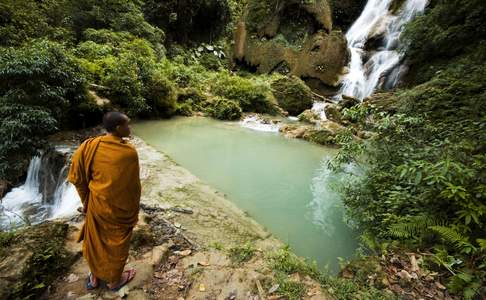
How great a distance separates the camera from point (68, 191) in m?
5.46

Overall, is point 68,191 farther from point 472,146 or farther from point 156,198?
point 472,146

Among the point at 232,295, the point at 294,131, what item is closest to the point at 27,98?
the point at 232,295

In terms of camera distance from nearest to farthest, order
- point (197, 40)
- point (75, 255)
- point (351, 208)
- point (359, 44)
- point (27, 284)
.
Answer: point (27, 284) < point (75, 255) < point (351, 208) < point (359, 44) < point (197, 40)

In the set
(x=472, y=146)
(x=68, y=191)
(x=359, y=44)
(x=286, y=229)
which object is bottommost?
(x=68, y=191)

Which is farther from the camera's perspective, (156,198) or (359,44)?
(359,44)

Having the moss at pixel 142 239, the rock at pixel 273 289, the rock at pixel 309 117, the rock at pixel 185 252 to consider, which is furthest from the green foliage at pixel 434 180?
the rock at pixel 309 117

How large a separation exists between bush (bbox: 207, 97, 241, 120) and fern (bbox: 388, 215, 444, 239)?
393 inches

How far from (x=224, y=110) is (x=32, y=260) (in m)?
10.4

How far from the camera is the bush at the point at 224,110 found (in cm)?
1252

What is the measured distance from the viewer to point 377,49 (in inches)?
679

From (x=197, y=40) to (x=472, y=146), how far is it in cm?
2117

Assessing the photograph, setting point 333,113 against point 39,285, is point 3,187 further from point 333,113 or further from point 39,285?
point 333,113

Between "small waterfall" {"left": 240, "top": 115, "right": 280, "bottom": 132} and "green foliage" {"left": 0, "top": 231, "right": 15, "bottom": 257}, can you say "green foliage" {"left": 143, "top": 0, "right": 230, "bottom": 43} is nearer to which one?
"small waterfall" {"left": 240, "top": 115, "right": 280, "bottom": 132}

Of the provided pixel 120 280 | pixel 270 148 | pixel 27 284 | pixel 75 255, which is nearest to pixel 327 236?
pixel 120 280
